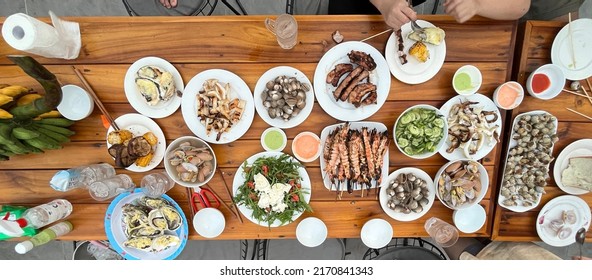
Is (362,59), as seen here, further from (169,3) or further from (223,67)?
(169,3)

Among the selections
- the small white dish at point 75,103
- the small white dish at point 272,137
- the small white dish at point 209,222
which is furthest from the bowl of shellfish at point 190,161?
the small white dish at point 75,103

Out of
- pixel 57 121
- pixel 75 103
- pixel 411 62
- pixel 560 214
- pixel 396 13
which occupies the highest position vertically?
pixel 396 13

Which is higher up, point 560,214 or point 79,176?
point 79,176

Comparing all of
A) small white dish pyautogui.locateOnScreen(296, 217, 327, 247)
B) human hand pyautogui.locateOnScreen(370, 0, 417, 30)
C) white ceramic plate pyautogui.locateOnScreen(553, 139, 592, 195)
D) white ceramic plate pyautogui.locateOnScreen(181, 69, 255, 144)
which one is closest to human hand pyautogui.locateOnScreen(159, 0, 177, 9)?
white ceramic plate pyautogui.locateOnScreen(181, 69, 255, 144)

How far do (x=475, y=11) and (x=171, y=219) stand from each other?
2119 mm

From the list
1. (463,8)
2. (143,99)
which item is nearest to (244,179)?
→ (143,99)

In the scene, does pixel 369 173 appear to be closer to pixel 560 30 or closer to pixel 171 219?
pixel 171 219

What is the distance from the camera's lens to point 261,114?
2094 mm

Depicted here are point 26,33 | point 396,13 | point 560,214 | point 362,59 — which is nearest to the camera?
point 26,33

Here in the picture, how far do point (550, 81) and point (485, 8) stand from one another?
1.98ft

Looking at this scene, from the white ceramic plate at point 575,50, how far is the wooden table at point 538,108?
4cm

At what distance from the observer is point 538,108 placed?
7.16ft

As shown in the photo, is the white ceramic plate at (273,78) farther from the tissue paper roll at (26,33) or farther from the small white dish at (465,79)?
the tissue paper roll at (26,33)

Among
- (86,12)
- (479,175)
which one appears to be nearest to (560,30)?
(479,175)
